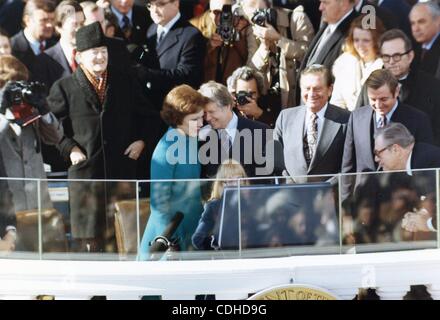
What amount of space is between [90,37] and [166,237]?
1197 millimetres

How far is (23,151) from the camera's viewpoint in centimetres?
495

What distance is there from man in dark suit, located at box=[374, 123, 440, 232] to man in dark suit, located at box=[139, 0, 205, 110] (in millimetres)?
1071

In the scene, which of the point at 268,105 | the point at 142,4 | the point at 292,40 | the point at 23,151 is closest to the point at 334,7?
the point at 292,40

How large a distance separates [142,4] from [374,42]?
51.5 inches

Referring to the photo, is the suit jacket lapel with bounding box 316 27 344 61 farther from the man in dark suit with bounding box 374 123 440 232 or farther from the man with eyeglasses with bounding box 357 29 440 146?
the man in dark suit with bounding box 374 123 440 232

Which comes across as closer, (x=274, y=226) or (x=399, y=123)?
(x=274, y=226)

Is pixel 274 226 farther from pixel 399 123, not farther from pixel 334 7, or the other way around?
pixel 334 7

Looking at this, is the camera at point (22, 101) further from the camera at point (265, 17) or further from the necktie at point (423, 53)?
the necktie at point (423, 53)

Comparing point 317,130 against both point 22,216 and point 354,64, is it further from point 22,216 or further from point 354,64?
point 22,216

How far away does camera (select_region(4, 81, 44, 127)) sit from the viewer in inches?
193

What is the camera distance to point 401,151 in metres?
4.85

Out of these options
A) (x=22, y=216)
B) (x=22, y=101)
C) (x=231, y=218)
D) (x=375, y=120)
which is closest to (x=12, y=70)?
(x=22, y=101)

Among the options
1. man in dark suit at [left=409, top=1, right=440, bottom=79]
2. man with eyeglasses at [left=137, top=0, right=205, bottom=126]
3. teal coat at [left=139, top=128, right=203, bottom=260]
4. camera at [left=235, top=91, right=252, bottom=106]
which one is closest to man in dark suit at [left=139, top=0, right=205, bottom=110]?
man with eyeglasses at [left=137, top=0, right=205, bottom=126]
